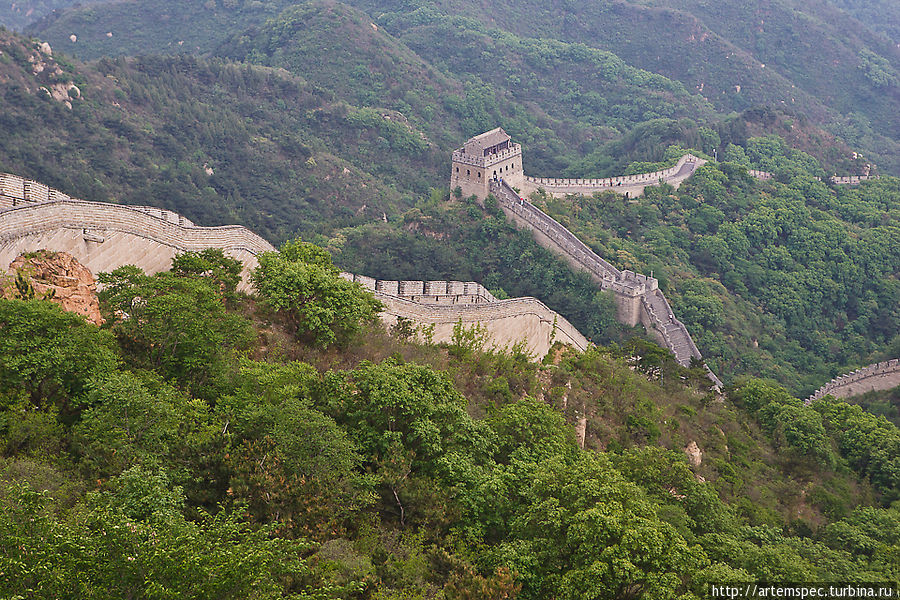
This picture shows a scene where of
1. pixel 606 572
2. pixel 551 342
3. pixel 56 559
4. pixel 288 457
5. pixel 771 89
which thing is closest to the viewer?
pixel 56 559

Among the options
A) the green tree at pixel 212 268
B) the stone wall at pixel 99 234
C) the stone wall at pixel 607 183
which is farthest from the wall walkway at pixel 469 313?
the stone wall at pixel 607 183

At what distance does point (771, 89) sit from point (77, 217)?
99.3 meters

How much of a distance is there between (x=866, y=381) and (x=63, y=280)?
39.9 metres

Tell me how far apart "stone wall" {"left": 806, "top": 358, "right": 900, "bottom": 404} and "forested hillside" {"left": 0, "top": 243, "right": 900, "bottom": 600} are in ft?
77.3

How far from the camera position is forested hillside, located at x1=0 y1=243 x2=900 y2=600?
13781 mm

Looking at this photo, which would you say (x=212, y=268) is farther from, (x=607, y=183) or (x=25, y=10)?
(x=25, y=10)

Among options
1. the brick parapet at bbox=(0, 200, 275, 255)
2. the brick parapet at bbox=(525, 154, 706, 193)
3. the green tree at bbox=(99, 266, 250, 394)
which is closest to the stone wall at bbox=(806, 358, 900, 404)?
the brick parapet at bbox=(525, 154, 706, 193)

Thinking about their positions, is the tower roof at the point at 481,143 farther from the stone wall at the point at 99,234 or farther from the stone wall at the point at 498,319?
the stone wall at the point at 99,234

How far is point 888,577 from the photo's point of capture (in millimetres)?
22906

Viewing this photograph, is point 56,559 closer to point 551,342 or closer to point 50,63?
point 551,342

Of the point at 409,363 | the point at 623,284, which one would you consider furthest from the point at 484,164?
the point at 409,363

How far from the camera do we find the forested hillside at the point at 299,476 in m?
13.8

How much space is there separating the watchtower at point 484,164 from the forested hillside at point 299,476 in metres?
32.7

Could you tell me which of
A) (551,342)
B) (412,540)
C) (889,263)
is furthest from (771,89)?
(412,540)
